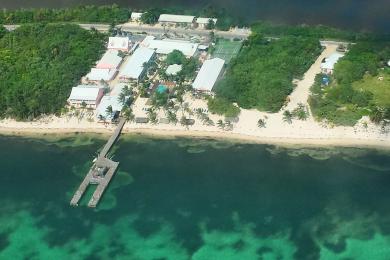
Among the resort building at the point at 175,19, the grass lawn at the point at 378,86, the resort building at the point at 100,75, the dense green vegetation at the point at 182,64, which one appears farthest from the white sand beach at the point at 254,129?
the resort building at the point at 175,19

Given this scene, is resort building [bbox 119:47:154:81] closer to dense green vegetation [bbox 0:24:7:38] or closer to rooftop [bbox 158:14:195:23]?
rooftop [bbox 158:14:195:23]

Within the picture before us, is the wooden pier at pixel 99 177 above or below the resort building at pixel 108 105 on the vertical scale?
below


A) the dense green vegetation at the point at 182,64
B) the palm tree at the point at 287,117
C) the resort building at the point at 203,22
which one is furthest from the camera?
the resort building at the point at 203,22

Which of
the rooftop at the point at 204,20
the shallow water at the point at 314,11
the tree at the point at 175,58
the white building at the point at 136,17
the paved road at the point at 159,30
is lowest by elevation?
the tree at the point at 175,58

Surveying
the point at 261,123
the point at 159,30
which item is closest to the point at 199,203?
the point at 261,123

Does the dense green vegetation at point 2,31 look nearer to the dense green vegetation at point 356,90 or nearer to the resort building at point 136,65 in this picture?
the resort building at point 136,65

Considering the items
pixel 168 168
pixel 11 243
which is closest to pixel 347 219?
pixel 168 168

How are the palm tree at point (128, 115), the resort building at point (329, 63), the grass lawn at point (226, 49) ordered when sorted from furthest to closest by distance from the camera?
the grass lawn at point (226, 49), the resort building at point (329, 63), the palm tree at point (128, 115)
